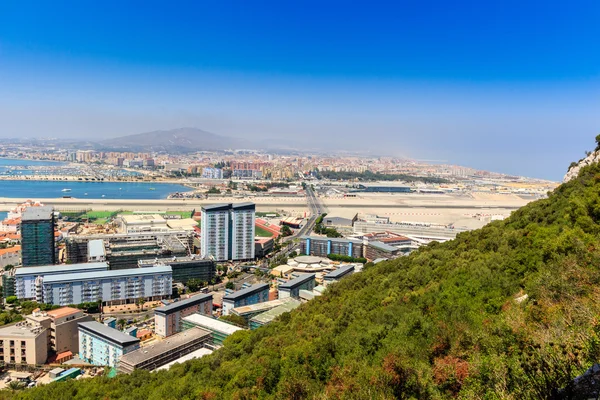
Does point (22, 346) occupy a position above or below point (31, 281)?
below

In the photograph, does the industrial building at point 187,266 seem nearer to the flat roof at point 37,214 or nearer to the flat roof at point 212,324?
the flat roof at point 37,214

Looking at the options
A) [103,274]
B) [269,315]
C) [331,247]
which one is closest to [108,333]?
[269,315]

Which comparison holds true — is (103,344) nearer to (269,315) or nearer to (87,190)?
(269,315)

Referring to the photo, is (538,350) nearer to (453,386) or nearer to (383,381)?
(453,386)

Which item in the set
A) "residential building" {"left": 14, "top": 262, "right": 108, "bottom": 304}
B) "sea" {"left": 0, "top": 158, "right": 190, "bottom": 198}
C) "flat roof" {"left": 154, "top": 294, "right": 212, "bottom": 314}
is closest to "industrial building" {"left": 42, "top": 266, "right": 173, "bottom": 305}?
"residential building" {"left": 14, "top": 262, "right": 108, "bottom": 304}

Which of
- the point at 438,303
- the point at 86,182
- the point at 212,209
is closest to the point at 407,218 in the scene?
the point at 212,209

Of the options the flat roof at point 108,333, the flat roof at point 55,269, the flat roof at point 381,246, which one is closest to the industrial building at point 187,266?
the flat roof at point 55,269
